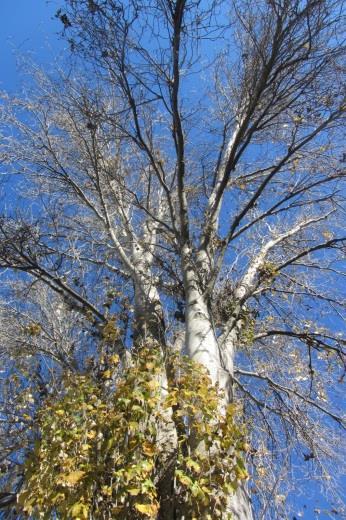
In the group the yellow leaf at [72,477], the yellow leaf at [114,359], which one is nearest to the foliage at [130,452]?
the yellow leaf at [72,477]

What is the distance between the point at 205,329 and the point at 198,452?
1.30 metres

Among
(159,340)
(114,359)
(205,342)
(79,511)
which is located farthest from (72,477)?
(159,340)

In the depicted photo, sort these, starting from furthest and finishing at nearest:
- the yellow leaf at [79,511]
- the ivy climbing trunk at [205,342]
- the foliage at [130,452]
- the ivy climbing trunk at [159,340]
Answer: the ivy climbing trunk at [205,342], the ivy climbing trunk at [159,340], the foliage at [130,452], the yellow leaf at [79,511]

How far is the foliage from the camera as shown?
99.5 inches

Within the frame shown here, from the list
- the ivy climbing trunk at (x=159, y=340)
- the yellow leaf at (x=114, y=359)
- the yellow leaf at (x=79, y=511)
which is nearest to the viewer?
the yellow leaf at (x=79, y=511)

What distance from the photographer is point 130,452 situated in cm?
265

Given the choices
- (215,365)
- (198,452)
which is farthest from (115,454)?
(215,365)

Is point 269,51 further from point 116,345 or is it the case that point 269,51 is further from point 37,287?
point 37,287

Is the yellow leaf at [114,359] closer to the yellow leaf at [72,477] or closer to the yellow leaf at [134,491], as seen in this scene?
the yellow leaf at [72,477]

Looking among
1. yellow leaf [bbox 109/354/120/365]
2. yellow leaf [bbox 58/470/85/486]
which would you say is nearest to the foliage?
yellow leaf [bbox 58/470/85/486]

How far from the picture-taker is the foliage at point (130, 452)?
2527 millimetres

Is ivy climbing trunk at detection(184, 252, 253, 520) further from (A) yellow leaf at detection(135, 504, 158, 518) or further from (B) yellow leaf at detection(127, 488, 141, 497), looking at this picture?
(B) yellow leaf at detection(127, 488, 141, 497)

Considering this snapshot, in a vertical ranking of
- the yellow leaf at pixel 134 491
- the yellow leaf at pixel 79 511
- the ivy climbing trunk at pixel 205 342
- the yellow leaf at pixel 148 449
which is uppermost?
the ivy climbing trunk at pixel 205 342

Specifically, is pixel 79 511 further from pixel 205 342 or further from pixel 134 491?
pixel 205 342
